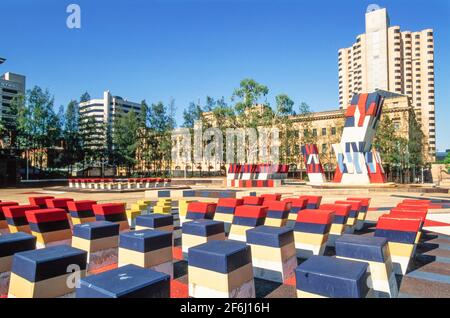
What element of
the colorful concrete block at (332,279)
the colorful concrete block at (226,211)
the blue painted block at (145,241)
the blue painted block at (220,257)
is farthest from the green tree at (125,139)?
the colorful concrete block at (332,279)

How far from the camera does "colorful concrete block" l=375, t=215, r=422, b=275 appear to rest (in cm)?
583

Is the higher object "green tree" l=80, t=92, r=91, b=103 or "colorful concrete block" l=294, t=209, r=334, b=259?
"green tree" l=80, t=92, r=91, b=103

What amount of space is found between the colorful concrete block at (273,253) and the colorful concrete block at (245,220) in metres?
1.84

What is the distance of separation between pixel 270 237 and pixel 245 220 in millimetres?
2328

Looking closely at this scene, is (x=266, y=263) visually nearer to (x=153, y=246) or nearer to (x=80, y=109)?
(x=153, y=246)

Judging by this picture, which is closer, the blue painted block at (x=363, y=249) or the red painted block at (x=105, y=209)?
the blue painted block at (x=363, y=249)

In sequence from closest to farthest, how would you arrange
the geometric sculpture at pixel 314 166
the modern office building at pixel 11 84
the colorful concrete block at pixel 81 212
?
the colorful concrete block at pixel 81 212 < the geometric sculpture at pixel 314 166 < the modern office building at pixel 11 84

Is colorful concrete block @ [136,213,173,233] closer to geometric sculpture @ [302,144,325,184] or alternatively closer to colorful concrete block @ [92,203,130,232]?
colorful concrete block @ [92,203,130,232]

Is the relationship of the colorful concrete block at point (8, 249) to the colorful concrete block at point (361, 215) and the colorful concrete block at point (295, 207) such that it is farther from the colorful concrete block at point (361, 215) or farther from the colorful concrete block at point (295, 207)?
the colorful concrete block at point (361, 215)

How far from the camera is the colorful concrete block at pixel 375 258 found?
15.3 ft

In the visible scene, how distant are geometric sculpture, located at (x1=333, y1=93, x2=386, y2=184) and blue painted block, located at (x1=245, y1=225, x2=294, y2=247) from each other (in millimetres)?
26642

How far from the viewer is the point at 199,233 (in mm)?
6664

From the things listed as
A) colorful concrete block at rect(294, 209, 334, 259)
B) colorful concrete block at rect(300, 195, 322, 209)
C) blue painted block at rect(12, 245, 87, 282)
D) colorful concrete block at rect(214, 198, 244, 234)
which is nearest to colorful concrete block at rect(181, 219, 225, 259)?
colorful concrete block at rect(294, 209, 334, 259)

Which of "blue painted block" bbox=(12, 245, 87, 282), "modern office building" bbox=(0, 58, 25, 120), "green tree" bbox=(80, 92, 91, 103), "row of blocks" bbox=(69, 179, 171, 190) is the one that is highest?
"modern office building" bbox=(0, 58, 25, 120)
